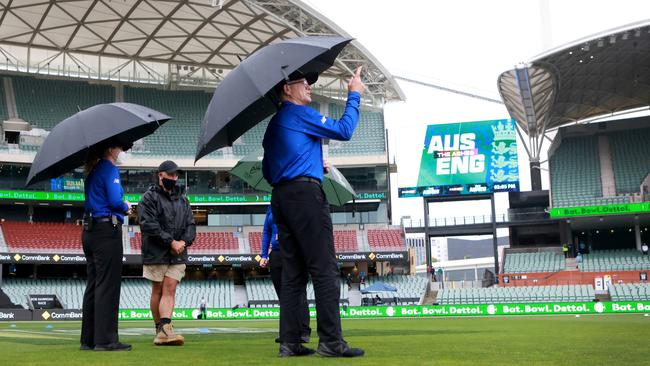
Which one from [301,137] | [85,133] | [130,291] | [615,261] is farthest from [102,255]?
[615,261]

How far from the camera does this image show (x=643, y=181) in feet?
165

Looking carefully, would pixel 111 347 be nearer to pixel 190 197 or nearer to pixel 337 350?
pixel 337 350

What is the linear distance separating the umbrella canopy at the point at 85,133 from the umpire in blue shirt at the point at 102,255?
0.36 meters

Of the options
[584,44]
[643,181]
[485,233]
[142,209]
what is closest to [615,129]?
[643,181]

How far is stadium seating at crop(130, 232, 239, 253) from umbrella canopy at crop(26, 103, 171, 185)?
4357 cm

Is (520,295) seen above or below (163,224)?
below

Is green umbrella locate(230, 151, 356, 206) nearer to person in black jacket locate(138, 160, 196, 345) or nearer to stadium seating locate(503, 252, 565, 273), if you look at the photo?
person in black jacket locate(138, 160, 196, 345)

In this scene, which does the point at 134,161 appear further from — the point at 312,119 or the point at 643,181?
the point at 312,119

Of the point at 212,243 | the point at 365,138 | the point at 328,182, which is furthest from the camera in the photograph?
the point at 365,138

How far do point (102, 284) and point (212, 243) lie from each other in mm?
45809

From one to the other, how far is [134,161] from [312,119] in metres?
48.6

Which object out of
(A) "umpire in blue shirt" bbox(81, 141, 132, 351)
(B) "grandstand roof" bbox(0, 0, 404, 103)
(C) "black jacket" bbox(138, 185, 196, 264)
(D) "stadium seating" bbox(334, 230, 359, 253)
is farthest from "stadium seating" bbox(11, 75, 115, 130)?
(A) "umpire in blue shirt" bbox(81, 141, 132, 351)

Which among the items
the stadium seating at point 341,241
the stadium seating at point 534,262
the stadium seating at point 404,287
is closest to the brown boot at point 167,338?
the stadium seating at point 404,287

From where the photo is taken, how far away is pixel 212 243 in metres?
53.2
